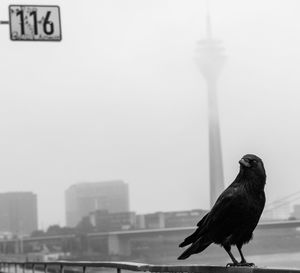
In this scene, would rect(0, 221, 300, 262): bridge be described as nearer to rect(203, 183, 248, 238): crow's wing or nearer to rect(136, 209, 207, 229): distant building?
rect(136, 209, 207, 229): distant building

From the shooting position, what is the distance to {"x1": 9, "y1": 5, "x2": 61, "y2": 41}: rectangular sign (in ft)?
40.3

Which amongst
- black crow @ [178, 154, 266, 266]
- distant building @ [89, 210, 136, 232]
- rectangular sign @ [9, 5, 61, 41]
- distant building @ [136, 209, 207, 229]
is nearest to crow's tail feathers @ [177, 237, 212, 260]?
black crow @ [178, 154, 266, 266]

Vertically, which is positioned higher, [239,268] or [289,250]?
[239,268]

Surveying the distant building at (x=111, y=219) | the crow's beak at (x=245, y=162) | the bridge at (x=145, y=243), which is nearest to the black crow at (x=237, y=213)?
the crow's beak at (x=245, y=162)

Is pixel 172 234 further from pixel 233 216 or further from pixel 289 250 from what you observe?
pixel 233 216

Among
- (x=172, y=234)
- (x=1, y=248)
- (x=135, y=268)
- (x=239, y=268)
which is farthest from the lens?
(x=1, y=248)

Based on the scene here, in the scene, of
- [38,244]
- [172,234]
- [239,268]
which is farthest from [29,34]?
[38,244]

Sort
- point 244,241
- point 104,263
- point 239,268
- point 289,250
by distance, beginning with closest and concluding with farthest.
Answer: point 239,268 → point 244,241 → point 104,263 → point 289,250

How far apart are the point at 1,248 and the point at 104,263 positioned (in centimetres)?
17319

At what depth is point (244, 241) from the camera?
7672 mm

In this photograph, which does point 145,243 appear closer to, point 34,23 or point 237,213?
point 34,23

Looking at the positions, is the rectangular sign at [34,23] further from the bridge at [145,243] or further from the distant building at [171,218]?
the distant building at [171,218]

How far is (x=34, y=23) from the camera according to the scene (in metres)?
12.4

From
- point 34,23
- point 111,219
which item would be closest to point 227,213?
point 34,23
